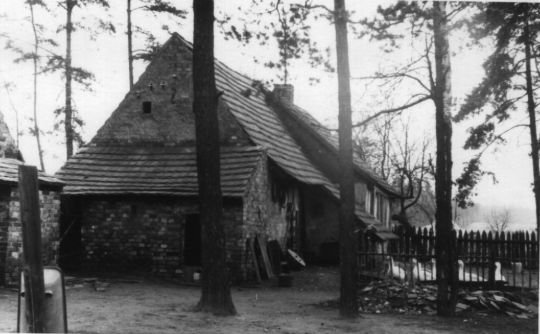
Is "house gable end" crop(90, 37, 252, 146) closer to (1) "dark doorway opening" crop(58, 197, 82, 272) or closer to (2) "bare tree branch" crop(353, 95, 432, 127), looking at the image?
(1) "dark doorway opening" crop(58, 197, 82, 272)

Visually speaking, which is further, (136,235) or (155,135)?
(155,135)

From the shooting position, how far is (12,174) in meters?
12.1

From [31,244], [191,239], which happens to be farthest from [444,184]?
[191,239]

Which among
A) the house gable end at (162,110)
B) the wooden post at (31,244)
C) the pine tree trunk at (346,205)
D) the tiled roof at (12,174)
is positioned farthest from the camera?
the house gable end at (162,110)

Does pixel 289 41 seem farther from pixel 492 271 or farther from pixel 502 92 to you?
pixel 492 271

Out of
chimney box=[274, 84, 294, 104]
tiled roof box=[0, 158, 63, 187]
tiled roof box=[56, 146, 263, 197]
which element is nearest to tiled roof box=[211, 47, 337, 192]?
tiled roof box=[56, 146, 263, 197]

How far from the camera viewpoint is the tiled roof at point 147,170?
50.3 ft

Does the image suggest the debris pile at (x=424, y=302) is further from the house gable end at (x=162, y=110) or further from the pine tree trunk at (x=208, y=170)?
the house gable end at (x=162, y=110)

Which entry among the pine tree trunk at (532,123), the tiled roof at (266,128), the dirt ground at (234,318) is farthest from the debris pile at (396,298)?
the tiled roof at (266,128)

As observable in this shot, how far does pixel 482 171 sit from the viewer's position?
14023mm

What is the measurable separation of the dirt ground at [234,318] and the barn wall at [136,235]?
206cm

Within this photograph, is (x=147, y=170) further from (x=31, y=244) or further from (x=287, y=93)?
(x=31, y=244)

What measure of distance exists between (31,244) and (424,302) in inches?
340

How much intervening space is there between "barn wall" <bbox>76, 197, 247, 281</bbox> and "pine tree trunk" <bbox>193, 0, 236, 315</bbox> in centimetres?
538
